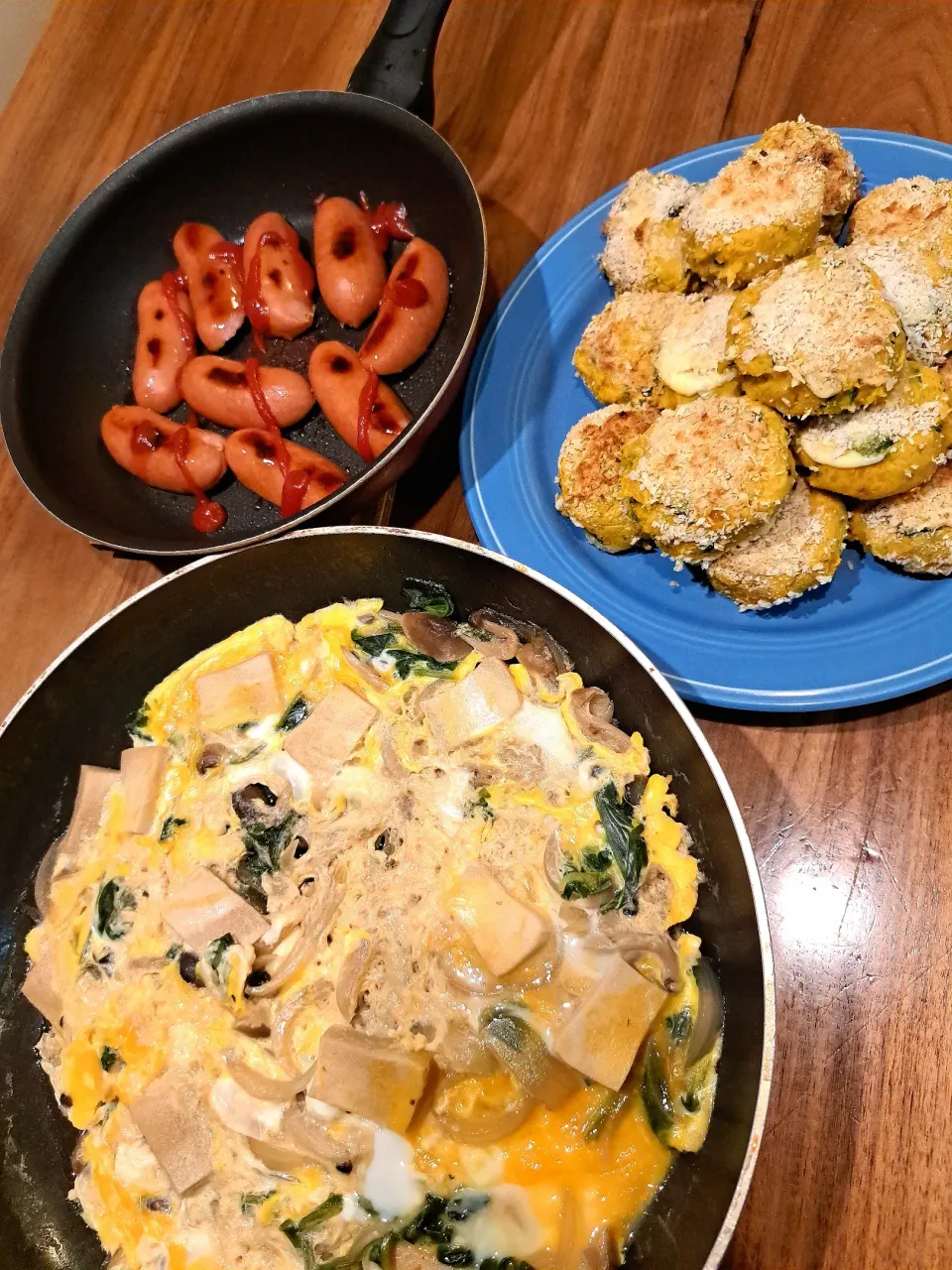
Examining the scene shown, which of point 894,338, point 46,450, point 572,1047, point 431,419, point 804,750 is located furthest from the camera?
point 46,450

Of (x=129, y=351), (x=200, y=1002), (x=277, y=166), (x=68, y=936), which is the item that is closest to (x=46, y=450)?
(x=129, y=351)

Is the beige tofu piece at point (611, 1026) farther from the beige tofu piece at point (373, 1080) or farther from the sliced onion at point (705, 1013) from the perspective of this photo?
the beige tofu piece at point (373, 1080)

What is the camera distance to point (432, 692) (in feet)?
5.87

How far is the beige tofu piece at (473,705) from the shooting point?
1734 millimetres

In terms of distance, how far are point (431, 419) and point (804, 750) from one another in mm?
1118

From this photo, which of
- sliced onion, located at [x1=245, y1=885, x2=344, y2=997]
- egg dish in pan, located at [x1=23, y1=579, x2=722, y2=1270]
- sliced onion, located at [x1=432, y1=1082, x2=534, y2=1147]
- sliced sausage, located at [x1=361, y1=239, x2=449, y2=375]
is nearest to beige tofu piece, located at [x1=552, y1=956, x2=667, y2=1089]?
egg dish in pan, located at [x1=23, y1=579, x2=722, y2=1270]

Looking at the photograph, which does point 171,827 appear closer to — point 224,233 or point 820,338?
point 820,338

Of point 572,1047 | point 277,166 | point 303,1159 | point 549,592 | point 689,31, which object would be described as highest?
point 689,31

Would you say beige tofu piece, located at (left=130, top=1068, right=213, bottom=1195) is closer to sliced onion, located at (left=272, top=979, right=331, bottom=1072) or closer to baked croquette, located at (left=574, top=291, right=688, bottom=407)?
sliced onion, located at (left=272, top=979, right=331, bottom=1072)

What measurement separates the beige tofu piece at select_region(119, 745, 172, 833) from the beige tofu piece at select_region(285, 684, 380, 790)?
29 centimetres

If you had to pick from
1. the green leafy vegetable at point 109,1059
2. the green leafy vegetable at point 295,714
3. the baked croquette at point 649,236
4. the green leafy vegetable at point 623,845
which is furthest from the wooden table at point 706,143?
the green leafy vegetable at point 109,1059

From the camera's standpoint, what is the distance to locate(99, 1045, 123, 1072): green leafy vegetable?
1672 millimetres

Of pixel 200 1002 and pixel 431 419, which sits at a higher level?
pixel 431 419

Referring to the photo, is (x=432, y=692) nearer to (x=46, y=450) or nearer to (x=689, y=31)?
(x=46, y=450)
